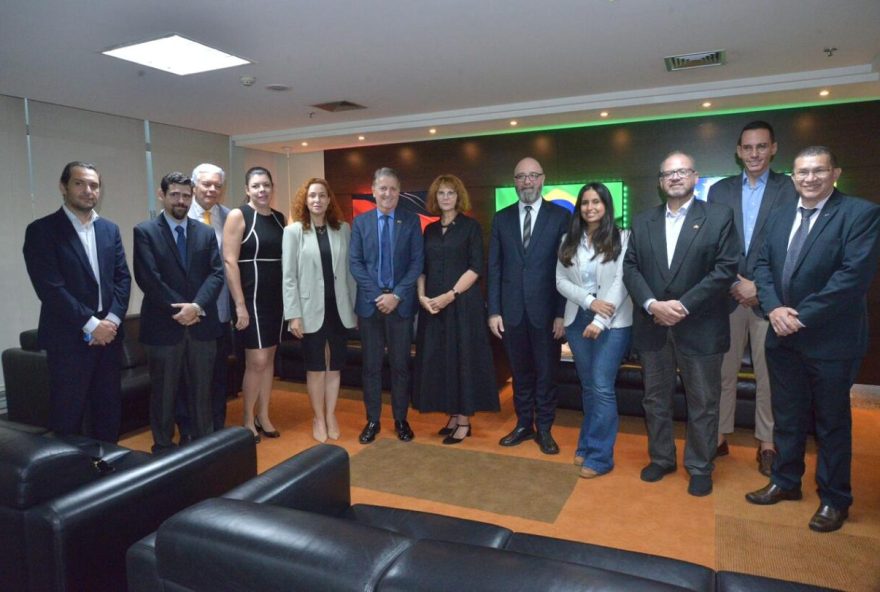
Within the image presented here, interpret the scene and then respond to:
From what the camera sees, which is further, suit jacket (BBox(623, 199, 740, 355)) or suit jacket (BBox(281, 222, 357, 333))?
suit jacket (BBox(281, 222, 357, 333))

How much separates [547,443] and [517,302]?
0.93 m

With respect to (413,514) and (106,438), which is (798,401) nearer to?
(413,514)

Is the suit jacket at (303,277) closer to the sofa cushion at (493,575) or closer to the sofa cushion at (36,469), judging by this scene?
the sofa cushion at (36,469)

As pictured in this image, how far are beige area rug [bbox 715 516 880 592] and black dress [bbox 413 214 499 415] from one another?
1651 mm

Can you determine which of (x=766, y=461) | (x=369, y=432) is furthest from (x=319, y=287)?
(x=766, y=461)

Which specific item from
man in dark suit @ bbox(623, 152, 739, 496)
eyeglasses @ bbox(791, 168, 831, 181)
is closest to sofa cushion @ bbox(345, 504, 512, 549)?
man in dark suit @ bbox(623, 152, 739, 496)

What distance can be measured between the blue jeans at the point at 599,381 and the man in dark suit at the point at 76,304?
8.54 ft

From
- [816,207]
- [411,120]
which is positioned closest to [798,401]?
[816,207]

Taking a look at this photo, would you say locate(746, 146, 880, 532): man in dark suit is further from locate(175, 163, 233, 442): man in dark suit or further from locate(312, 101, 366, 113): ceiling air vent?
locate(312, 101, 366, 113): ceiling air vent

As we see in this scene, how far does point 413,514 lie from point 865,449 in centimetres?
335

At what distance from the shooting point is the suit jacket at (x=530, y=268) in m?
3.63

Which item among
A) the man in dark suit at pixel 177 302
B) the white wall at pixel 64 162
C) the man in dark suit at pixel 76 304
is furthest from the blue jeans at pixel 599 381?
the white wall at pixel 64 162

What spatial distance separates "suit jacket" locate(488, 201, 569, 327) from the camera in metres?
3.63


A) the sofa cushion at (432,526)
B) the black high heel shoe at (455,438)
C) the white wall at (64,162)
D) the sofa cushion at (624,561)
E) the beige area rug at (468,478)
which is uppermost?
the white wall at (64,162)
